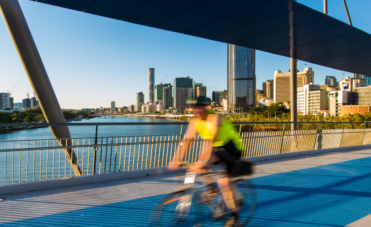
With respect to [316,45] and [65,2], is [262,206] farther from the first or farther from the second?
[316,45]

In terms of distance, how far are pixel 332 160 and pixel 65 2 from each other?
899 centimetres

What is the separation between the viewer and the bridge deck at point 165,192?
3891 mm

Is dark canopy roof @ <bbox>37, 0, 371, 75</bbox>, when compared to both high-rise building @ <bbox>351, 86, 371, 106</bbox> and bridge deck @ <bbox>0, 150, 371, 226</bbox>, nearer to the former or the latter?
bridge deck @ <bbox>0, 150, 371, 226</bbox>

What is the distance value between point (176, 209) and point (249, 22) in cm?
554

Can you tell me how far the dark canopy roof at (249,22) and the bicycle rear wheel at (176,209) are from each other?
13.8 feet

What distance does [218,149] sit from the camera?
3.45 m

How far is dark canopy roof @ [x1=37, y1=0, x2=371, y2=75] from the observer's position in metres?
5.95

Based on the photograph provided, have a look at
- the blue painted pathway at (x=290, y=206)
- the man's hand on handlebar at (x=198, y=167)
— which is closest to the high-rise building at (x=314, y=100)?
the blue painted pathway at (x=290, y=206)

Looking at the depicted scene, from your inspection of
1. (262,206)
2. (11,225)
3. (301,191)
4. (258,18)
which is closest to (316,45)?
(258,18)

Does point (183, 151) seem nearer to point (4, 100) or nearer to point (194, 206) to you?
point (194, 206)

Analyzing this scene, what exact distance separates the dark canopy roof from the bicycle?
4.13 meters

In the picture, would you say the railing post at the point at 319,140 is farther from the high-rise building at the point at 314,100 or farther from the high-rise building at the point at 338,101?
the high-rise building at the point at 314,100

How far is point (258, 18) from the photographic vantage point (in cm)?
689

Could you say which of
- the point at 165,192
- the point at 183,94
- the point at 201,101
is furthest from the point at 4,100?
the point at 201,101
